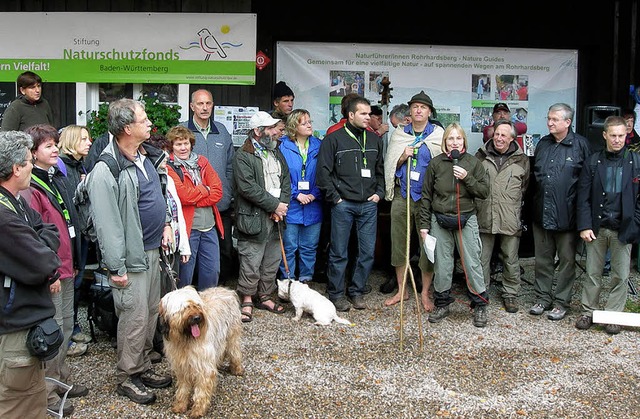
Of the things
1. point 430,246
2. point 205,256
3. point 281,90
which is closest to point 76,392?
point 205,256

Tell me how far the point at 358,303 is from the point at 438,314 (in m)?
0.79

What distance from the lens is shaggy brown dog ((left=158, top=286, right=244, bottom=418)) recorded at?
12.1ft

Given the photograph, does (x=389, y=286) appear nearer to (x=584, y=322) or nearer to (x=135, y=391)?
(x=584, y=322)

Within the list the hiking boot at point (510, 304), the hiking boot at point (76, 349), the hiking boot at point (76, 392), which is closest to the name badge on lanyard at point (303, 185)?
the hiking boot at point (510, 304)

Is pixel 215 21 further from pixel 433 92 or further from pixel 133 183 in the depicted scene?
pixel 133 183

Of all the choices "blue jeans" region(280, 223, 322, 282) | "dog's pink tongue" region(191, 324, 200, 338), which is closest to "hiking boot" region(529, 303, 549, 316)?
"blue jeans" region(280, 223, 322, 282)

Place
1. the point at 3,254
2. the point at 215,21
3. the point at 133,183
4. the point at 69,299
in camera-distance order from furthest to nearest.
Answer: the point at 215,21 < the point at 69,299 < the point at 133,183 < the point at 3,254

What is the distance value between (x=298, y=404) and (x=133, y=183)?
5.81 feet

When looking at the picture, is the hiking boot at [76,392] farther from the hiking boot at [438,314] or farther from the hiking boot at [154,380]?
the hiking boot at [438,314]

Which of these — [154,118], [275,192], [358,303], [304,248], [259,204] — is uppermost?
[154,118]

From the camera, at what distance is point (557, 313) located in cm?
588

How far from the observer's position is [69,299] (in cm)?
415

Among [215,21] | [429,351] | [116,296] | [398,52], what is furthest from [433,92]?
[116,296]

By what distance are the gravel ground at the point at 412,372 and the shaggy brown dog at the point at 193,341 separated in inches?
6.9
